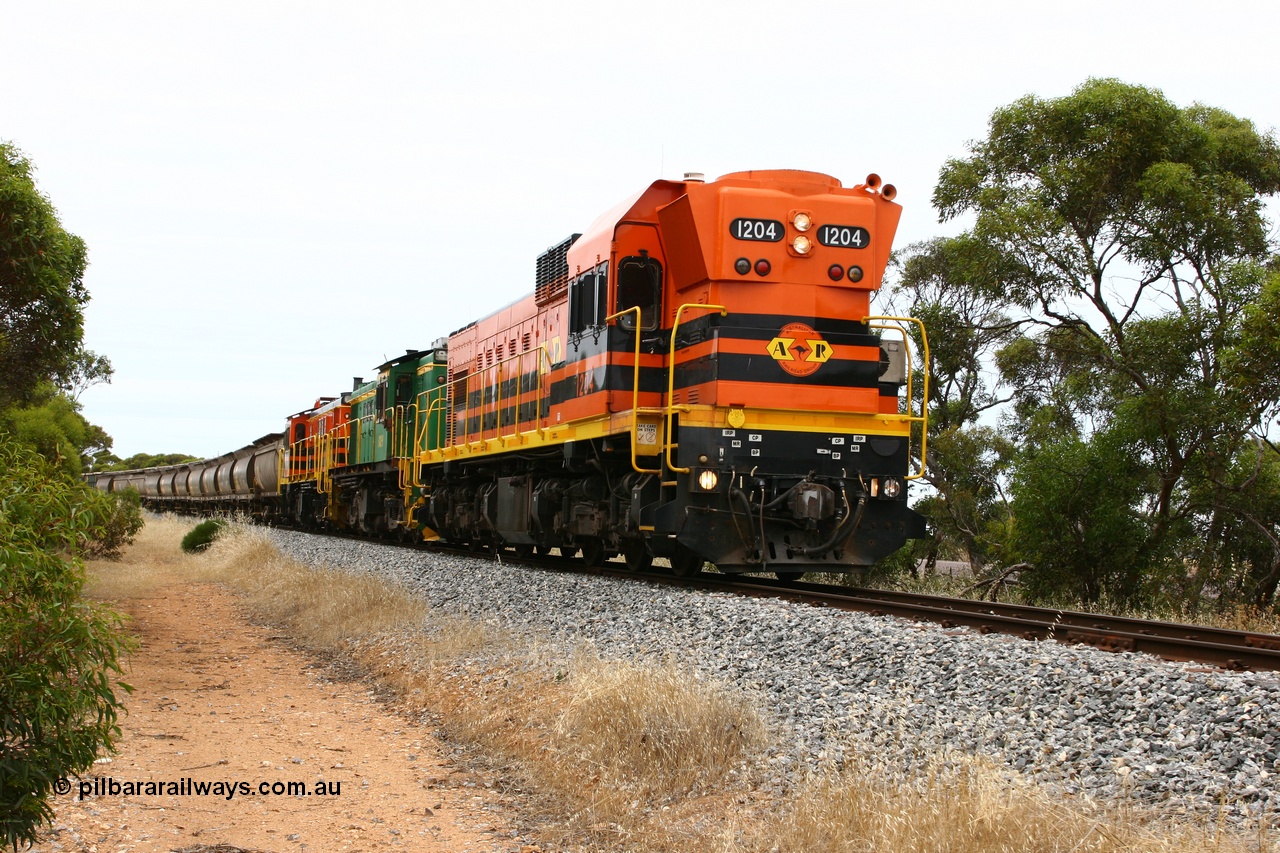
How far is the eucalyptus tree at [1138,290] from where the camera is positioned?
16688mm

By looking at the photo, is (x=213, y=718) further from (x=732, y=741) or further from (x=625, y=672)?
(x=732, y=741)

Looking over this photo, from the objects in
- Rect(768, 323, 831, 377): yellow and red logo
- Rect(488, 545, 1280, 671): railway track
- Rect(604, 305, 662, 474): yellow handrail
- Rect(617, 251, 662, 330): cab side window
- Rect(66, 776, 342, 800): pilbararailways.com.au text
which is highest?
Rect(617, 251, 662, 330): cab side window

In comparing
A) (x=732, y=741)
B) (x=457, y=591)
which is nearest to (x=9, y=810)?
(x=732, y=741)

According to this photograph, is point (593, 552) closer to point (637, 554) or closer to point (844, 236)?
point (637, 554)

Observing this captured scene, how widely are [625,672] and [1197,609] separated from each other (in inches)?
446

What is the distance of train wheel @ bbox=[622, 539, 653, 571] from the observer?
13.7m

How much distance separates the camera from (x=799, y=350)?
11.6 metres

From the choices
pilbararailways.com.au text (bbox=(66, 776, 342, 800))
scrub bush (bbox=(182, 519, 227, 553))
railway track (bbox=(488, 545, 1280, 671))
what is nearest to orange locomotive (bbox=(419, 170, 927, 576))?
railway track (bbox=(488, 545, 1280, 671))

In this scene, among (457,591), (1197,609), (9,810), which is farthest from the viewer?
(1197,609)

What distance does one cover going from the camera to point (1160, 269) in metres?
18.6

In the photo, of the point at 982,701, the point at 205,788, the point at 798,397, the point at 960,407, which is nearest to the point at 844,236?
the point at 798,397

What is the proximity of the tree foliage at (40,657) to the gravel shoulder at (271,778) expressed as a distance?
1.00 m

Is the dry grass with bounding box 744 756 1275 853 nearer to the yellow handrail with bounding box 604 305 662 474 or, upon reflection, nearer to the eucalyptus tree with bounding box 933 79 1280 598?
the yellow handrail with bounding box 604 305 662 474

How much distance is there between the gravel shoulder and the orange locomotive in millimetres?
3679
